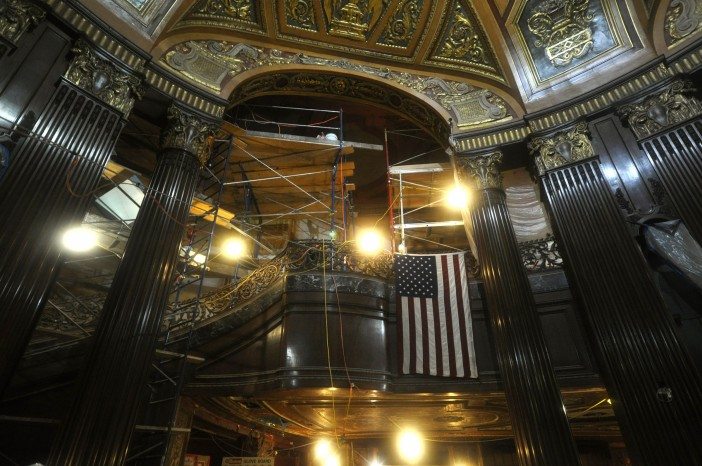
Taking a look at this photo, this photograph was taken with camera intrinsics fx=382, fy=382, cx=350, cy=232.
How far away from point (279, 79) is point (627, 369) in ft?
29.4

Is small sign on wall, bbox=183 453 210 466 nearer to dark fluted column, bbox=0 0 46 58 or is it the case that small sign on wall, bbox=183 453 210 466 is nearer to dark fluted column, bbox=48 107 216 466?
dark fluted column, bbox=48 107 216 466

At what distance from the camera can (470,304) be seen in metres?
6.86

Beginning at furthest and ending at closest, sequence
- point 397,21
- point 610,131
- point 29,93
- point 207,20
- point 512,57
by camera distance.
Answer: point 397,21 < point 512,57 < point 207,20 < point 610,131 < point 29,93

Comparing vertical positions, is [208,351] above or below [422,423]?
above

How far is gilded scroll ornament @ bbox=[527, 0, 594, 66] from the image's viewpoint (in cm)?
819

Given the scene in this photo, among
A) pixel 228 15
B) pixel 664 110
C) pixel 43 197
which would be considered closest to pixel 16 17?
pixel 43 197

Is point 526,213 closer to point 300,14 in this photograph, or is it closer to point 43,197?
point 300,14

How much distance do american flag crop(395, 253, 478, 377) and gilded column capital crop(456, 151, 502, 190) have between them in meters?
1.74

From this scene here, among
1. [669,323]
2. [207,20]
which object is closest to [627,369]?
[669,323]

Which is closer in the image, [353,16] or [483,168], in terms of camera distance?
[483,168]


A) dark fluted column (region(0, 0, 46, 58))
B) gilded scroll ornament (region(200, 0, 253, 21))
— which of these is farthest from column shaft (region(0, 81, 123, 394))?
gilded scroll ornament (region(200, 0, 253, 21))

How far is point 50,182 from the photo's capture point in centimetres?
478

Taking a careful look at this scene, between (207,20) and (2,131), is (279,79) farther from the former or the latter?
(2,131)

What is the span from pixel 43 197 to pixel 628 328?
788cm
